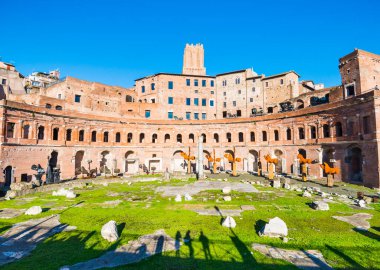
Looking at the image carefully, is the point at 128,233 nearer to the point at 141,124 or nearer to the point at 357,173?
the point at 357,173

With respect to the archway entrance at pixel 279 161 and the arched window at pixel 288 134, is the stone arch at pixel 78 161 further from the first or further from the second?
the arched window at pixel 288 134

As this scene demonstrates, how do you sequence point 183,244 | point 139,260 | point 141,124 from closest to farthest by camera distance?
point 139,260 → point 183,244 → point 141,124

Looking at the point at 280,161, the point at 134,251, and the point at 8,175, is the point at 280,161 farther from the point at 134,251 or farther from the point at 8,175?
the point at 8,175

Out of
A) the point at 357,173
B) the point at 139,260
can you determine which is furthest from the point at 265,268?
the point at 357,173

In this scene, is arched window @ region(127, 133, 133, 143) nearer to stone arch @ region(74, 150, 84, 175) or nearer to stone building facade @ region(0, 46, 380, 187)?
stone building facade @ region(0, 46, 380, 187)

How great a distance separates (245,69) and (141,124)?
76.6ft

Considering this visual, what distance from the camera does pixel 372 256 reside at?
7574mm

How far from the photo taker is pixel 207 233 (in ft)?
31.1

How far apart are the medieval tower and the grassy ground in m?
38.8

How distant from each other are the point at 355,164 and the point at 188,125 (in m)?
24.4

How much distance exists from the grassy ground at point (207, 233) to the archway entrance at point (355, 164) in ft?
39.9

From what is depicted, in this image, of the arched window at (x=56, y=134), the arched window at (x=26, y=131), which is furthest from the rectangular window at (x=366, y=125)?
the arched window at (x=26, y=131)

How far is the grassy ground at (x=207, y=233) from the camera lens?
282 inches

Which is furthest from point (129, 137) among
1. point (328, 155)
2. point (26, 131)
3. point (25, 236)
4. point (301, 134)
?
point (328, 155)
